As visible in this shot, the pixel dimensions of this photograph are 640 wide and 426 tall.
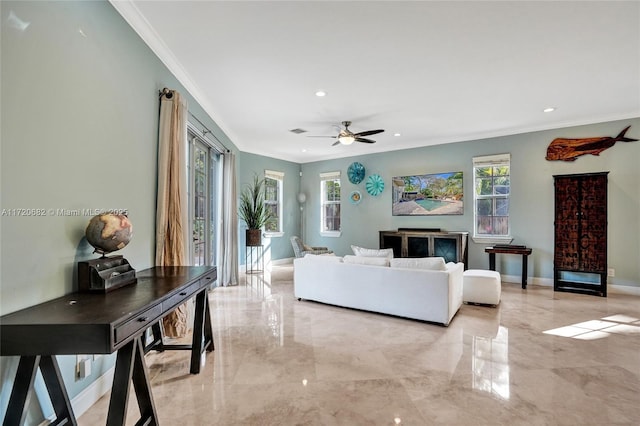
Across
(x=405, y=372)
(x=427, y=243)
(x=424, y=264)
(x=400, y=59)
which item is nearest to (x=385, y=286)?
(x=424, y=264)

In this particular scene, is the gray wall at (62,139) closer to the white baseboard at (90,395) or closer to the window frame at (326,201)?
the white baseboard at (90,395)

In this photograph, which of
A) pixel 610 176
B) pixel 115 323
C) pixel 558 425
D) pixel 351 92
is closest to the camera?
pixel 115 323

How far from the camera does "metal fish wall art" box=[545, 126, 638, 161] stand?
497 cm

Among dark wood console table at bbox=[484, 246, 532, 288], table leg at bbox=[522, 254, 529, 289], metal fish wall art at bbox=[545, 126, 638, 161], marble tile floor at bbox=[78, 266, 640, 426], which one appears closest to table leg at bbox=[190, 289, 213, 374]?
marble tile floor at bbox=[78, 266, 640, 426]

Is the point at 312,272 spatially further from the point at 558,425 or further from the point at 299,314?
the point at 558,425

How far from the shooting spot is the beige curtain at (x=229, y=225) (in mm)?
5516

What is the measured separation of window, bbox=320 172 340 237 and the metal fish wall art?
4.34 m

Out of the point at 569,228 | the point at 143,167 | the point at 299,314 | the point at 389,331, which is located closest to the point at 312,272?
the point at 299,314

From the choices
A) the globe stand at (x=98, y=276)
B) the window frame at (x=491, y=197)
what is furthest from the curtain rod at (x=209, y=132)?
the window frame at (x=491, y=197)

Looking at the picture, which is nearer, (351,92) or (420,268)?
(420,268)

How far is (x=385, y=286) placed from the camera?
3.82 meters

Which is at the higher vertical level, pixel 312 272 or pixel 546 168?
pixel 546 168

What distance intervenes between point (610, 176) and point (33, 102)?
6.91 meters

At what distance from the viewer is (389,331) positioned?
338cm
